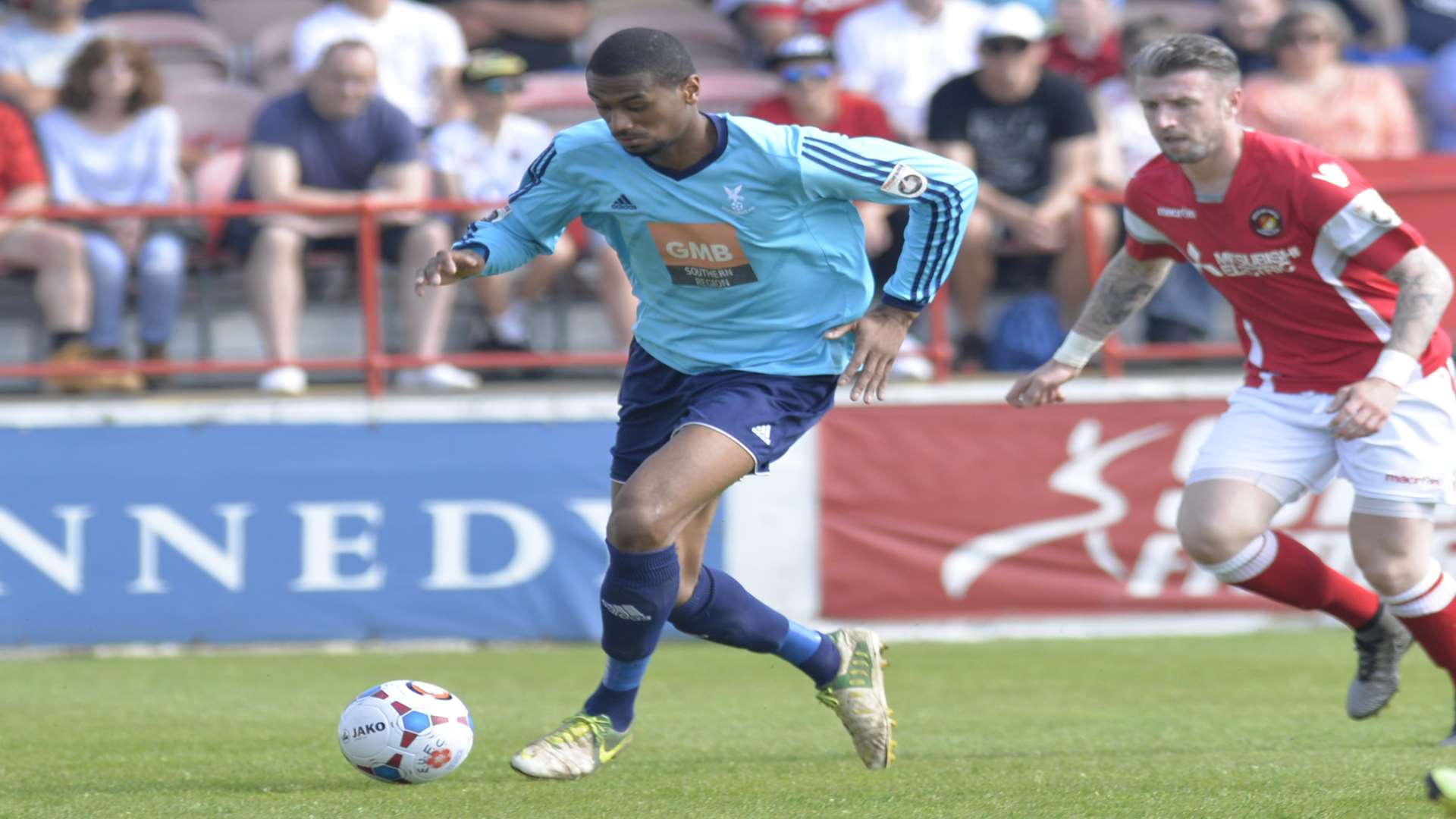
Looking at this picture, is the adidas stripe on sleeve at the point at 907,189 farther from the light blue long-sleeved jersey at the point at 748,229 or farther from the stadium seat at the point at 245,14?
the stadium seat at the point at 245,14

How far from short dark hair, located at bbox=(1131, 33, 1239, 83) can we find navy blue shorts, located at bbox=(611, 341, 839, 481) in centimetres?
132

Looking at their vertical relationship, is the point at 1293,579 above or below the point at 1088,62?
below

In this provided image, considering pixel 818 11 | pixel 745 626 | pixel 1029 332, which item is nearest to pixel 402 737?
pixel 745 626

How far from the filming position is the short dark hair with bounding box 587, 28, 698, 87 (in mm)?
4992

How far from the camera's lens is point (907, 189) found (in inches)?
211

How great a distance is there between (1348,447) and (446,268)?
2.87 metres

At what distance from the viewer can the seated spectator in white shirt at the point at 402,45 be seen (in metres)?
11.3

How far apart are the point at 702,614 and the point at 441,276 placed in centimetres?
131

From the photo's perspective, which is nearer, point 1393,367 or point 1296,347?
point 1393,367

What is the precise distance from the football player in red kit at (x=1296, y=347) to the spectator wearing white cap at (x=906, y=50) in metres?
5.59

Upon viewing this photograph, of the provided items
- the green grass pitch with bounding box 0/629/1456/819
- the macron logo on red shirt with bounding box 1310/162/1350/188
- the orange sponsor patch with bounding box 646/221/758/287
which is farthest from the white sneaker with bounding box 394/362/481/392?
the macron logo on red shirt with bounding box 1310/162/1350/188

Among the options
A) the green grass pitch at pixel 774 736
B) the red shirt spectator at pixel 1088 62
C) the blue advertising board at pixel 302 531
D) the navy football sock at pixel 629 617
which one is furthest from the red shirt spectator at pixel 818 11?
the navy football sock at pixel 629 617

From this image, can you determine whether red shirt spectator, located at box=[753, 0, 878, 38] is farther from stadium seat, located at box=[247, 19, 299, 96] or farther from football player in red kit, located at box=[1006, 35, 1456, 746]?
football player in red kit, located at box=[1006, 35, 1456, 746]

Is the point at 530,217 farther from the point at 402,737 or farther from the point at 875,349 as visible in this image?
the point at 402,737
